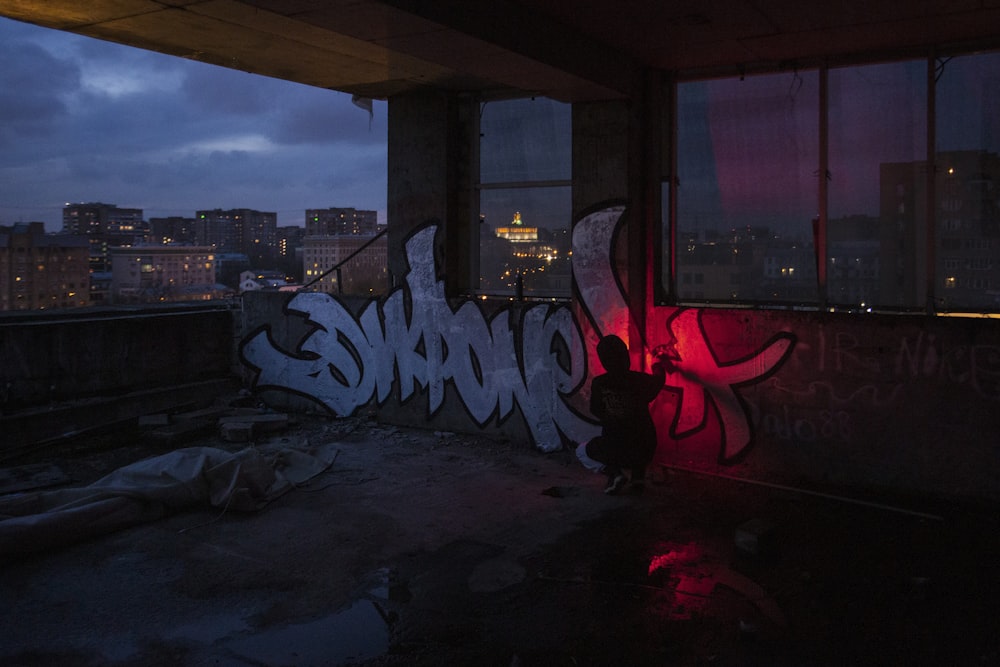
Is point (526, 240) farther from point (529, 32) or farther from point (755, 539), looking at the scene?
point (755, 539)

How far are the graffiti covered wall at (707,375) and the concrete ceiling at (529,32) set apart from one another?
1.76 metres

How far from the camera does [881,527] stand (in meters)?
6.07

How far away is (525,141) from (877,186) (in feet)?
12.7

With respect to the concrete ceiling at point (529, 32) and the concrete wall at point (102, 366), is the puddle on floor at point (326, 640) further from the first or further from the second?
the concrete wall at point (102, 366)

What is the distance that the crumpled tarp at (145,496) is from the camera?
5.46 m

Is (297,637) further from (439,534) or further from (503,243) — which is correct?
(503,243)

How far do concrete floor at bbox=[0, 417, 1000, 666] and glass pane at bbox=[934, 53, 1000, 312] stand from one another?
1991 mm

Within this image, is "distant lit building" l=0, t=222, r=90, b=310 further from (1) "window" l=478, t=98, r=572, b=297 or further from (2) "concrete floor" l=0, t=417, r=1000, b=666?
(2) "concrete floor" l=0, t=417, r=1000, b=666

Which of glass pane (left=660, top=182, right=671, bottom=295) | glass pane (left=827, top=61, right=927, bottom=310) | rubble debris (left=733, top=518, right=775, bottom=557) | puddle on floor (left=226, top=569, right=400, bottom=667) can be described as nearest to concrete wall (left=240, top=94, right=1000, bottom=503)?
glass pane (left=660, top=182, right=671, bottom=295)

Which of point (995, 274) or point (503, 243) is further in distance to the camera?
point (503, 243)

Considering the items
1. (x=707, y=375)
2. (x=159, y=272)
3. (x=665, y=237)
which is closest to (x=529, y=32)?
(x=665, y=237)

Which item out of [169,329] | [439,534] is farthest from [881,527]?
[169,329]

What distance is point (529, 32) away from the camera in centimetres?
589

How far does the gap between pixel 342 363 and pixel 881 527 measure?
6.80 m
